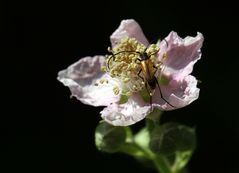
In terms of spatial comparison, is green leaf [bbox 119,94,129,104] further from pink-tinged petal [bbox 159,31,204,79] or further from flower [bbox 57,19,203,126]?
pink-tinged petal [bbox 159,31,204,79]

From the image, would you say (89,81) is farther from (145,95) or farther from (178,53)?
(178,53)

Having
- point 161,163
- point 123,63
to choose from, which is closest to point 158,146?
point 161,163

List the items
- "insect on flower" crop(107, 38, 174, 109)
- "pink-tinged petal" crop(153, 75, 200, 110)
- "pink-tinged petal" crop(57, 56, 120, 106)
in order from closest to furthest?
1. "pink-tinged petal" crop(153, 75, 200, 110)
2. "insect on flower" crop(107, 38, 174, 109)
3. "pink-tinged petal" crop(57, 56, 120, 106)

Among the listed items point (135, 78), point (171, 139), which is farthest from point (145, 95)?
point (171, 139)

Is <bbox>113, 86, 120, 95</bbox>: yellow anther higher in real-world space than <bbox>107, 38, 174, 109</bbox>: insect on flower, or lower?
lower

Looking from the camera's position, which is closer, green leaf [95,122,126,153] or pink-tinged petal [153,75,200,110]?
pink-tinged petal [153,75,200,110]

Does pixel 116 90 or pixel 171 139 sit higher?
pixel 116 90

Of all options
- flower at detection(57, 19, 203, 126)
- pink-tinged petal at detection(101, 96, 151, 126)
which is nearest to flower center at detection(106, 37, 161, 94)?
flower at detection(57, 19, 203, 126)
